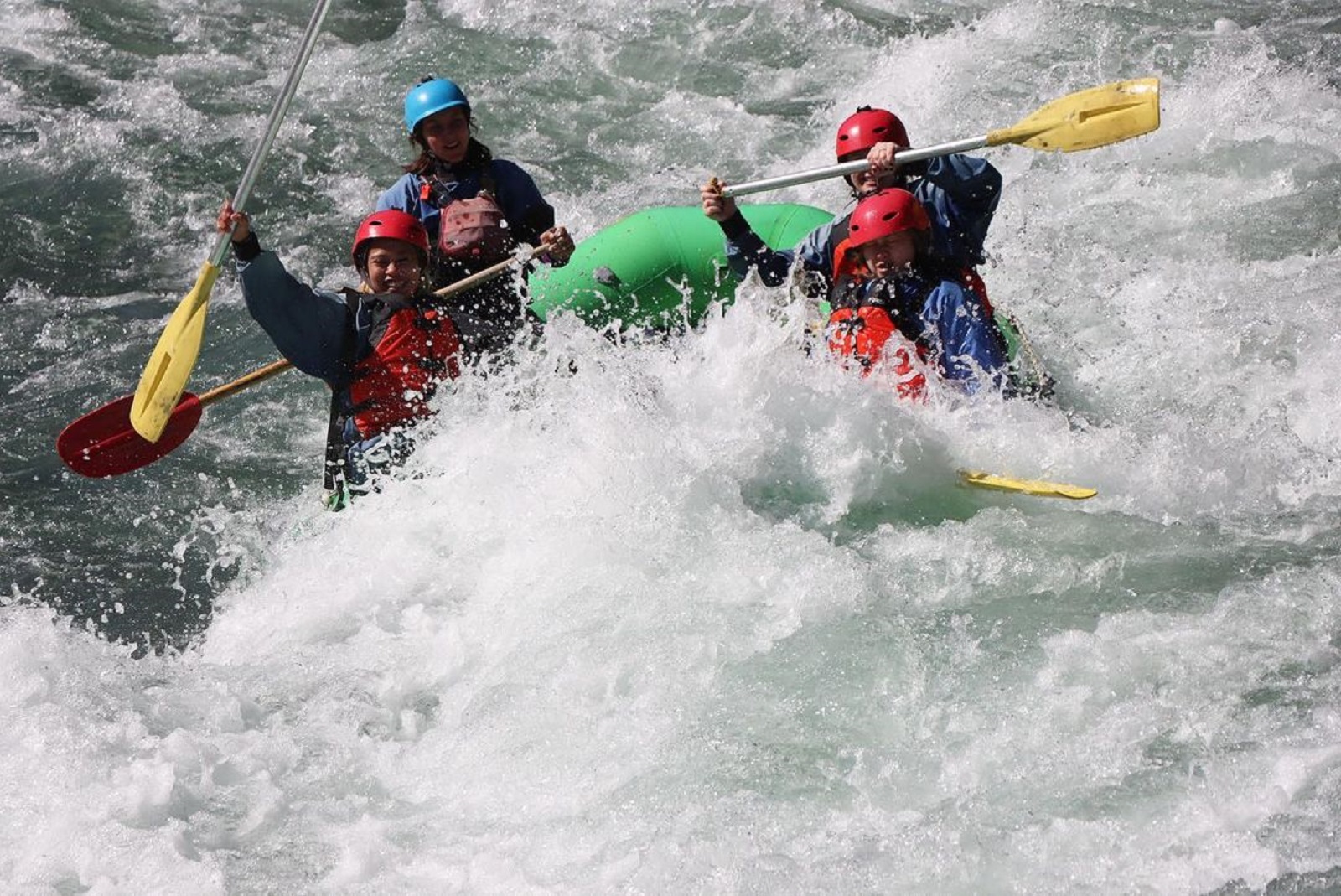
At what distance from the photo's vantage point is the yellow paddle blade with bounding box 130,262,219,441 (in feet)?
17.7

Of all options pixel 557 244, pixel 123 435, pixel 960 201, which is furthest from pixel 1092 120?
pixel 123 435

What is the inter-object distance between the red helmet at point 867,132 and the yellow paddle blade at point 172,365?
7.63ft

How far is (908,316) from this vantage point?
18.7 ft

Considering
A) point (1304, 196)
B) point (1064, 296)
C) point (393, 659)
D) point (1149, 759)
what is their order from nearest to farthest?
point (1149, 759) < point (393, 659) < point (1064, 296) < point (1304, 196)

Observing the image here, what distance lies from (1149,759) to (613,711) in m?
1.49

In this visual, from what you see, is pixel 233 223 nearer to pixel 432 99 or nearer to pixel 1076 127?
pixel 432 99

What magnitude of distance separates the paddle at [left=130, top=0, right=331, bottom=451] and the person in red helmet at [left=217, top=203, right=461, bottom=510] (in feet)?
0.80

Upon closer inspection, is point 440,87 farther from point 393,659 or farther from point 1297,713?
point 1297,713

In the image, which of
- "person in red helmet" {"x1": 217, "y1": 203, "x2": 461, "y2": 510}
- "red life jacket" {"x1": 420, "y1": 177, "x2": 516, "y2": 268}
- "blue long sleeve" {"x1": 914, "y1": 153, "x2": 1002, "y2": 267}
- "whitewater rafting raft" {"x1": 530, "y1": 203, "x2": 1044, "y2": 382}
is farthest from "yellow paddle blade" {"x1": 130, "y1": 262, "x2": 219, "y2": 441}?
"blue long sleeve" {"x1": 914, "y1": 153, "x2": 1002, "y2": 267}

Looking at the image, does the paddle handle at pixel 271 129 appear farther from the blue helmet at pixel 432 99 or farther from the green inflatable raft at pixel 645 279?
the green inflatable raft at pixel 645 279

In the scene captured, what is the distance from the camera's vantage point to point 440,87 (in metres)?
6.30

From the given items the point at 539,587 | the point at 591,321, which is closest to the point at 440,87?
the point at 591,321

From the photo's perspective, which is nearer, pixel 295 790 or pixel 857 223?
pixel 295 790

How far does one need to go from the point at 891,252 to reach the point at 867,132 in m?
0.64
